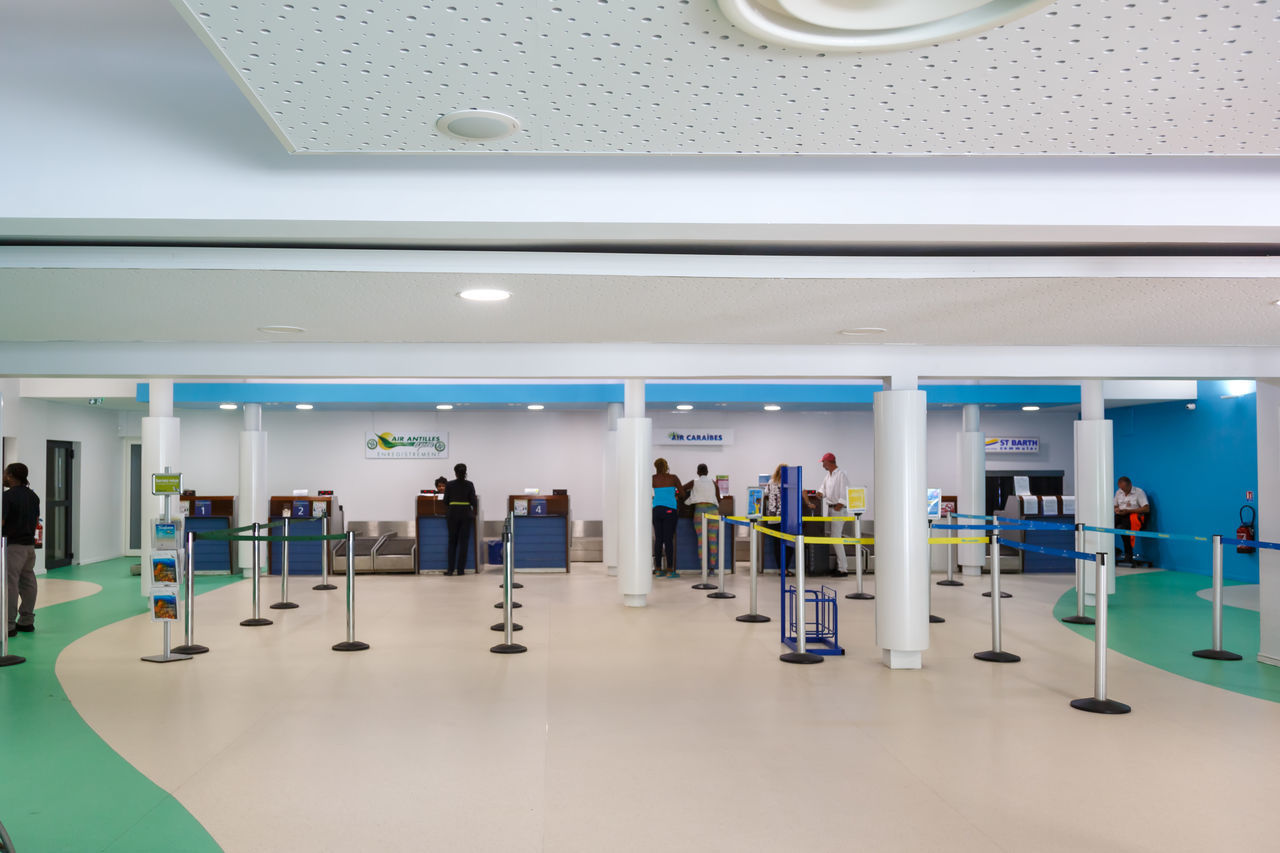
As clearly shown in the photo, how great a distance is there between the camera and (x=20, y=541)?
886cm

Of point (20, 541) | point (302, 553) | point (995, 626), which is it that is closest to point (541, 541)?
point (302, 553)

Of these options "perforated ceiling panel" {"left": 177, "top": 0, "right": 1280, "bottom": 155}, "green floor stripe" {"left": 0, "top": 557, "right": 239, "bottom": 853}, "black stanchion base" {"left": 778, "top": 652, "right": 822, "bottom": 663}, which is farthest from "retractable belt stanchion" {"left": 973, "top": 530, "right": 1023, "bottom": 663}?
"green floor stripe" {"left": 0, "top": 557, "right": 239, "bottom": 853}

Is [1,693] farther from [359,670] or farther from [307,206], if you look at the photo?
[307,206]

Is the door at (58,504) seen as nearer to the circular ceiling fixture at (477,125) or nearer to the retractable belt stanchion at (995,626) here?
the retractable belt stanchion at (995,626)

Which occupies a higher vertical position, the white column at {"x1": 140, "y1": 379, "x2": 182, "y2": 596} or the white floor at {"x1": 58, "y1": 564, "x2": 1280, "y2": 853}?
the white column at {"x1": 140, "y1": 379, "x2": 182, "y2": 596}

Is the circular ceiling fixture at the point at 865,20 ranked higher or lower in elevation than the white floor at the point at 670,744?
higher

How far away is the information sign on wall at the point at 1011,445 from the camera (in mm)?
17109

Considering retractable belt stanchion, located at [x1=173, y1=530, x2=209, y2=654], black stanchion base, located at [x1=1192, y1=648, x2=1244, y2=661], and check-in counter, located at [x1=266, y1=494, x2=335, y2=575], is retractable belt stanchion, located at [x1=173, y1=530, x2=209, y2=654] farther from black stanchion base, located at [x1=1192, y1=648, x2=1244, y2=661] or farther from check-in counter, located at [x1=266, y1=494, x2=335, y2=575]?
black stanchion base, located at [x1=1192, y1=648, x2=1244, y2=661]

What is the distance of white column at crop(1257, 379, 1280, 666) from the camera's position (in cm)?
760

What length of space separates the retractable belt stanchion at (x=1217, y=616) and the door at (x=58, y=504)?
1484 cm

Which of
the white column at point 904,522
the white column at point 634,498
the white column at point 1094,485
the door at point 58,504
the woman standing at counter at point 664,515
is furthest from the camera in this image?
Answer: the door at point 58,504

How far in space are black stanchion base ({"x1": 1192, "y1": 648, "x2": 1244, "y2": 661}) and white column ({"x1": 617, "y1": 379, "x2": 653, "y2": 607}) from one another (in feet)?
17.5

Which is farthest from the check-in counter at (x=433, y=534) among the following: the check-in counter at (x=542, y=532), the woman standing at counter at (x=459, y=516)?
the check-in counter at (x=542, y=532)

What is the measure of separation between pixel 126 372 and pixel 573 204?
5.30 metres
